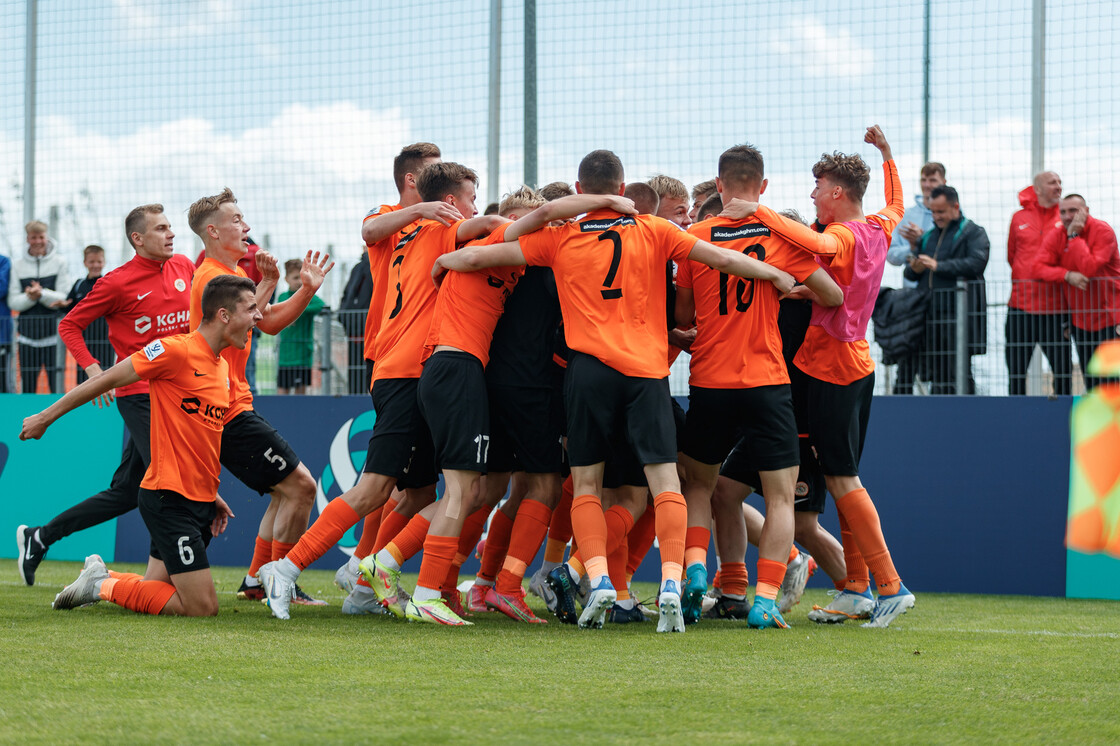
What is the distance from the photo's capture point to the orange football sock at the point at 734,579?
6.20m

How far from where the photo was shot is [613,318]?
536cm

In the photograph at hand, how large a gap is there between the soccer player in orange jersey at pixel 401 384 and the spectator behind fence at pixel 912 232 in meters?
3.51

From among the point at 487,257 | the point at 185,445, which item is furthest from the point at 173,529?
the point at 487,257

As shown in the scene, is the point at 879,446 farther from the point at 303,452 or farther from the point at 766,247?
the point at 303,452

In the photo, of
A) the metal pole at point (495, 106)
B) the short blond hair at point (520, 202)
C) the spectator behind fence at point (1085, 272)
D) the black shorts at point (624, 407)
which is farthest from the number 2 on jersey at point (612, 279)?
the metal pole at point (495, 106)

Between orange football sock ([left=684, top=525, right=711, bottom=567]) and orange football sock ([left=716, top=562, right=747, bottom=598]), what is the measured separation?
19.0 inches

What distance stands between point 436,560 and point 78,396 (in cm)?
178

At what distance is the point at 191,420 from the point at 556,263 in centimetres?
191

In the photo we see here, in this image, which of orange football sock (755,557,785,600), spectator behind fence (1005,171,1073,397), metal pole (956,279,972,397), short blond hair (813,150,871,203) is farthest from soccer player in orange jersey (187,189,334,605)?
spectator behind fence (1005,171,1073,397)

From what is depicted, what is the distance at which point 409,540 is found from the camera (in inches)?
229

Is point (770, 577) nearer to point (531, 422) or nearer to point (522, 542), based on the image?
point (522, 542)

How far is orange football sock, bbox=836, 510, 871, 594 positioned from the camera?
20.0 ft

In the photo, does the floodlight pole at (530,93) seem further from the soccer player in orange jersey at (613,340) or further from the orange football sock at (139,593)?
the orange football sock at (139,593)

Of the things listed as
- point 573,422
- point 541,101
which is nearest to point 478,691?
point 573,422
